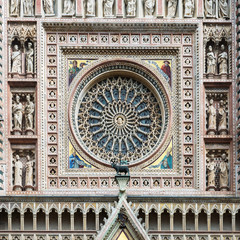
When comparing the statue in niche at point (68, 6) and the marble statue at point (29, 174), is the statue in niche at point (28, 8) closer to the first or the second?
the statue in niche at point (68, 6)

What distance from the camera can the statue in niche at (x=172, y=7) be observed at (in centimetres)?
3822

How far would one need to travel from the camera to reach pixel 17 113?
37.5 meters

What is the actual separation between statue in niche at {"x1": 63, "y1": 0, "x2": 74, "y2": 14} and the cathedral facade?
0.03 meters

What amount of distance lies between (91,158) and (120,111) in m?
1.80

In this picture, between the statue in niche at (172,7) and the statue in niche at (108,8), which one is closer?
the statue in niche at (108,8)

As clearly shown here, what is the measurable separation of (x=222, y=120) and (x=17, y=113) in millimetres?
6253

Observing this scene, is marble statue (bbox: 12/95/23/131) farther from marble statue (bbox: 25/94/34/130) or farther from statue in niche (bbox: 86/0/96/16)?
statue in niche (bbox: 86/0/96/16)

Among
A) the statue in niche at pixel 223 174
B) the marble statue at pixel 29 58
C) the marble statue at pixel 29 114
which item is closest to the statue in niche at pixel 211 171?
the statue in niche at pixel 223 174

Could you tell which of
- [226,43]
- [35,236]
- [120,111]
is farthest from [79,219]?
[226,43]

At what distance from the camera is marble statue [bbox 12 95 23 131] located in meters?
37.4

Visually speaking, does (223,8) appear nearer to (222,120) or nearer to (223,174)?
(222,120)

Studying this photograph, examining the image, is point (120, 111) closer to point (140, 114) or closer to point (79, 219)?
point (140, 114)

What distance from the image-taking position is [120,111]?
38.2m

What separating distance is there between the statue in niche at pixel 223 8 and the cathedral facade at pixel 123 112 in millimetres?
65
